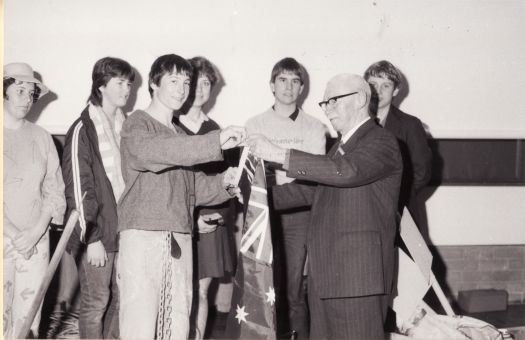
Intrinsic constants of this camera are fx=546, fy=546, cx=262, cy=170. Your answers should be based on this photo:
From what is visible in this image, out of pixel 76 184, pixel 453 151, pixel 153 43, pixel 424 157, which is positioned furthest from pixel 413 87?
pixel 76 184

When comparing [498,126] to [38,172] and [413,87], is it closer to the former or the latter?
[413,87]

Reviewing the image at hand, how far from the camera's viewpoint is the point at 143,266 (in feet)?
8.48

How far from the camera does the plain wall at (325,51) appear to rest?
459 cm

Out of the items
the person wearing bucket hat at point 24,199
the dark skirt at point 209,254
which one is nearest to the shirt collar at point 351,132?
the dark skirt at point 209,254

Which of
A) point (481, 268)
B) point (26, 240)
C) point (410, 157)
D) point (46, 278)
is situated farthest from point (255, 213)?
point (481, 268)

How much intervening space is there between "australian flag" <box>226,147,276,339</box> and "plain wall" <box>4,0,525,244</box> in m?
2.07

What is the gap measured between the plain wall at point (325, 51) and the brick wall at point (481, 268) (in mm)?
109

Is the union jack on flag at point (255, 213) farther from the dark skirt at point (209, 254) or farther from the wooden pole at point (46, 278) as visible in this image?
the wooden pole at point (46, 278)

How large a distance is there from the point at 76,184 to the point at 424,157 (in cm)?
244

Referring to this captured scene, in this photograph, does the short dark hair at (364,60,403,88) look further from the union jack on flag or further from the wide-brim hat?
the wide-brim hat

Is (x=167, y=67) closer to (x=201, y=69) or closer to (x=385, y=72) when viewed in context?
(x=201, y=69)

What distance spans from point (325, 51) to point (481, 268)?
8.40 ft

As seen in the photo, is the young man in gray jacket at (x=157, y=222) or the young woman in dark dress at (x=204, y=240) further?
the young woman in dark dress at (x=204, y=240)

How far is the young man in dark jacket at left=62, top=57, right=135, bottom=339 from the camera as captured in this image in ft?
10.7
